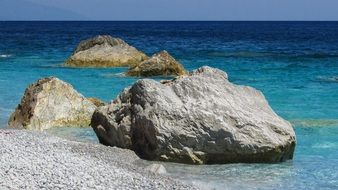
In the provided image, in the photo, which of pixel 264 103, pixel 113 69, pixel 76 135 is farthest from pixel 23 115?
pixel 113 69

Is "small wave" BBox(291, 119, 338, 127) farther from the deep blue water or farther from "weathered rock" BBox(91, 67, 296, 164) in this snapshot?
"weathered rock" BBox(91, 67, 296, 164)

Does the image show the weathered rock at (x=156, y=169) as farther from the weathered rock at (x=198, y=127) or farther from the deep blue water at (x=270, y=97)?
the weathered rock at (x=198, y=127)

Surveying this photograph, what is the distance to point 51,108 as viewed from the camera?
57.4 feet

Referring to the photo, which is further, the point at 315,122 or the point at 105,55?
the point at 105,55

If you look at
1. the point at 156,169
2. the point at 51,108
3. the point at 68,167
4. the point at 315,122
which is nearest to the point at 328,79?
the point at 315,122

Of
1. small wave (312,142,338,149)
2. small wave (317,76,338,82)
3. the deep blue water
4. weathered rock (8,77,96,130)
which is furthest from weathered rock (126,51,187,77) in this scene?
small wave (312,142,338,149)

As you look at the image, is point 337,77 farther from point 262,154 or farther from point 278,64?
point 262,154

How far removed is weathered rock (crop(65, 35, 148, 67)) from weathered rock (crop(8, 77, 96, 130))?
21.9m

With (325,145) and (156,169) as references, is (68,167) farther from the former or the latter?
(325,145)

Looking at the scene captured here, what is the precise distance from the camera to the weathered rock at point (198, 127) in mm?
13297

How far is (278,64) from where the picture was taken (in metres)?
43.7

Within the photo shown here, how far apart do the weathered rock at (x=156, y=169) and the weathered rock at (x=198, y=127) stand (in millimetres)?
840

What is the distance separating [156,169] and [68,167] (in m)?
1.82

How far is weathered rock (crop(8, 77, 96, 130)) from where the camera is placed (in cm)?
1709
